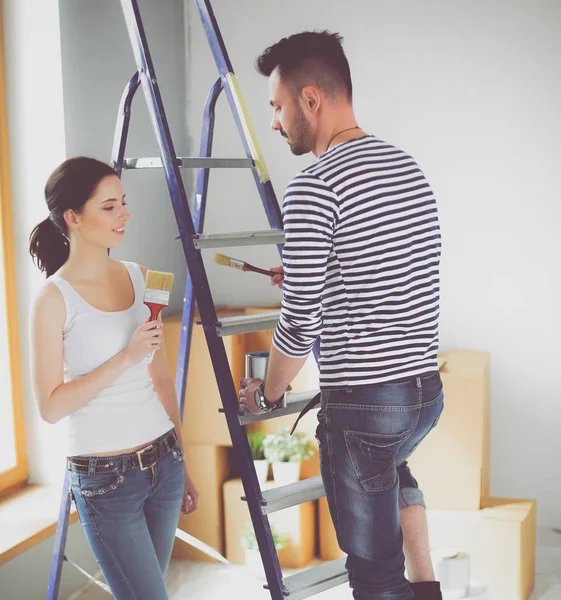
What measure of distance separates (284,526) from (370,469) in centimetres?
162

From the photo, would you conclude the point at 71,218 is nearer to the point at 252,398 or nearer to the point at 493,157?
the point at 252,398

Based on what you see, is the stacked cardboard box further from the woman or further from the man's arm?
the man's arm

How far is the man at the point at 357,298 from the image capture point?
4.85 feet

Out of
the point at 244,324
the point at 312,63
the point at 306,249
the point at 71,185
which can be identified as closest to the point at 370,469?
the point at 306,249

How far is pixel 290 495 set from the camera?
188cm

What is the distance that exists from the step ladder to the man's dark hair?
427 mm

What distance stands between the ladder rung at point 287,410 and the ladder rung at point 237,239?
41 cm

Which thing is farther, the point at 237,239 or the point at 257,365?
the point at 257,365

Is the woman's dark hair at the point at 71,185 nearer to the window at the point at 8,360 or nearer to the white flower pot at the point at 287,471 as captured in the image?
the window at the point at 8,360

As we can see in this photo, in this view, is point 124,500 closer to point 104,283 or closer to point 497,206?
point 104,283

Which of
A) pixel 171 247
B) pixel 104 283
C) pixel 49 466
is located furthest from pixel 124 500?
pixel 171 247

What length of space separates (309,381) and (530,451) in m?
1.01

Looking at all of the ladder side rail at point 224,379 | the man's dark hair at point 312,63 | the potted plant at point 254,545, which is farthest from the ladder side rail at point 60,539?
the man's dark hair at point 312,63

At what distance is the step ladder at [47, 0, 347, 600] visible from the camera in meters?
1.82
